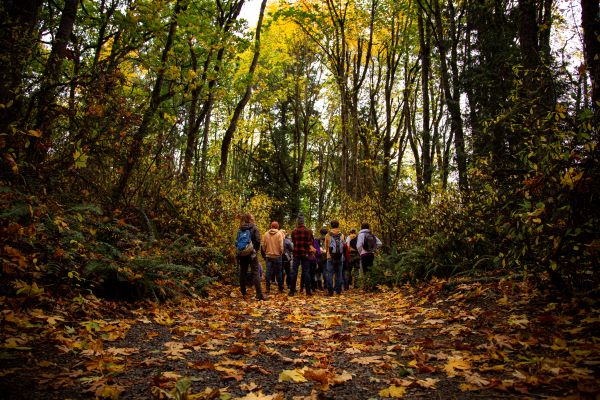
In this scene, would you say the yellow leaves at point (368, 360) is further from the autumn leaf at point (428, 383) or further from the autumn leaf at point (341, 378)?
the autumn leaf at point (428, 383)

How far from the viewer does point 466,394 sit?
9.50 ft

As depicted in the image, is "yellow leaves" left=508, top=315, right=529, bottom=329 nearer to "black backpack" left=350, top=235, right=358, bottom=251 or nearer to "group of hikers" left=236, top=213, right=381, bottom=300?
"group of hikers" left=236, top=213, right=381, bottom=300

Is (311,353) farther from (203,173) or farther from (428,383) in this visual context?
(203,173)

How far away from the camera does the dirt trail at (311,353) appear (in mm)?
2904

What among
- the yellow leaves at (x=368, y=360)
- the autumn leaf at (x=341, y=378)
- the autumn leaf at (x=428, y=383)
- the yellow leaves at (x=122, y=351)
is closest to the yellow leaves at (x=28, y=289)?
the yellow leaves at (x=122, y=351)

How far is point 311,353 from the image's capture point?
4.18 metres

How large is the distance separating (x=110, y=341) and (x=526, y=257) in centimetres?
498

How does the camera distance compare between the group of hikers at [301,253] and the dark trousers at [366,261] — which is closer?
the group of hikers at [301,253]

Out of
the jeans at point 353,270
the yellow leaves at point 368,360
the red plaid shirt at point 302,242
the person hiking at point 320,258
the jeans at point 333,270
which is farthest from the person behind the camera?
the jeans at point 353,270

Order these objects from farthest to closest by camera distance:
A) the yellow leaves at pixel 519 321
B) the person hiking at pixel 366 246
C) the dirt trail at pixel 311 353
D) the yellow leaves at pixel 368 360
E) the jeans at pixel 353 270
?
the jeans at pixel 353 270 < the person hiking at pixel 366 246 < the yellow leaves at pixel 519 321 < the yellow leaves at pixel 368 360 < the dirt trail at pixel 311 353

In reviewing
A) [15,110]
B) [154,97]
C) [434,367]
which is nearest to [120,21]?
[154,97]

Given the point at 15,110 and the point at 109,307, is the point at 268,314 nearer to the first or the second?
the point at 109,307

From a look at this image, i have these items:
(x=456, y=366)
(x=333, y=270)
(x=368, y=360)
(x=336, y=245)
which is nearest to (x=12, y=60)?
(x=368, y=360)

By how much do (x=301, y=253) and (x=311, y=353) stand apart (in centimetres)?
590
